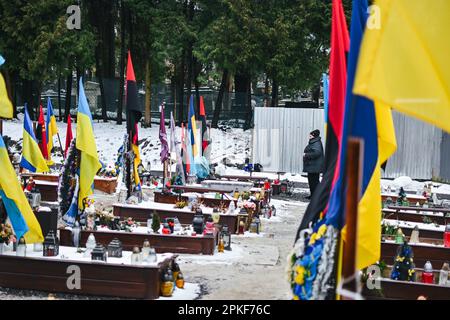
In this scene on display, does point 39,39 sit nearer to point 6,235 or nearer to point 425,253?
point 6,235

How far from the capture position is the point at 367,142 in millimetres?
6199

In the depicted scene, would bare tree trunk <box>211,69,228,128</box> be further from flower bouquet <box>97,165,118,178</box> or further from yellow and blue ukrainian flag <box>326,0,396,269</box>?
yellow and blue ukrainian flag <box>326,0,396,269</box>

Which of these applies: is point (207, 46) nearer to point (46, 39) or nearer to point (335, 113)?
point (46, 39)

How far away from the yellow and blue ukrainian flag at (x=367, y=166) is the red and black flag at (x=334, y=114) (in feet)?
1.69

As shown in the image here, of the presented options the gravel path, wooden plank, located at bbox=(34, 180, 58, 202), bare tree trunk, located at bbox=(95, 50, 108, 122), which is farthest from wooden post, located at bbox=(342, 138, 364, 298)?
bare tree trunk, located at bbox=(95, 50, 108, 122)

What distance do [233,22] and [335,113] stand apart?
2798cm

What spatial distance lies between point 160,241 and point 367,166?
7887mm

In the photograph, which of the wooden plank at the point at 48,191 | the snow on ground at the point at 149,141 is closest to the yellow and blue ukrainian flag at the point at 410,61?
the wooden plank at the point at 48,191

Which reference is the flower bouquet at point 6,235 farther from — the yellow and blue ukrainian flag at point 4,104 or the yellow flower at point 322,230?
the yellow flower at point 322,230

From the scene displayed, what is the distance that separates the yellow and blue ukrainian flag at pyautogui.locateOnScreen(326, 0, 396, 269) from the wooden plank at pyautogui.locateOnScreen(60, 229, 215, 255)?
7656 mm

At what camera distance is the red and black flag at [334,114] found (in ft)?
22.8

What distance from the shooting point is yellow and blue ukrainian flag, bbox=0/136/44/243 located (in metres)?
10.4
